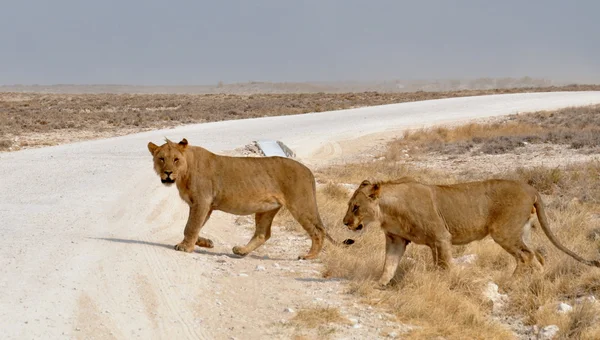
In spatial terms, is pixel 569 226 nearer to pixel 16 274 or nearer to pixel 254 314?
pixel 254 314

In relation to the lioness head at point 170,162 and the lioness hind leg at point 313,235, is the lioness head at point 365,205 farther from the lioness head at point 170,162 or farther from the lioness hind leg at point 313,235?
the lioness head at point 170,162

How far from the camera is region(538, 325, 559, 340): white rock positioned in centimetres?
786

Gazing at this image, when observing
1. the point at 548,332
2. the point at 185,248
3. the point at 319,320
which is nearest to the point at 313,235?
the point at 185,248

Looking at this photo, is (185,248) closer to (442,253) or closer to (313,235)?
(313,235)

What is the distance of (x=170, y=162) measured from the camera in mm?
9930

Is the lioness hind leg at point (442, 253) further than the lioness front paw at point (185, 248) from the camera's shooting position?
No

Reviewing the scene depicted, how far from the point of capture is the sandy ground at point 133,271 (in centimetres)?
723

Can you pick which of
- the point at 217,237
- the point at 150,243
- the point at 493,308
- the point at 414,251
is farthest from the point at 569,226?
the point at 150,243

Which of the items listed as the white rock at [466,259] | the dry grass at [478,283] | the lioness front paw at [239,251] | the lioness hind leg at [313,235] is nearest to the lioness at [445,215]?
the dry grass at [478,283]

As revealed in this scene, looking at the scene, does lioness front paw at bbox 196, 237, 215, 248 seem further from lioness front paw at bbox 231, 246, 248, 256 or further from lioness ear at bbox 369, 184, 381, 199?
lioness ear at bbox 369, 184, 381, 199

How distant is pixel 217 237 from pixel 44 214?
9.48 ft

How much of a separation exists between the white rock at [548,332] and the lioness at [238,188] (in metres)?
3.39

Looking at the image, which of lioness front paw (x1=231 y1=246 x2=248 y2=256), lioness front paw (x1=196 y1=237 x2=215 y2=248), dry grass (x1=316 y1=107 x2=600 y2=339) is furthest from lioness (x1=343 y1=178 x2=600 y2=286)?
lioness front paw (x1=196 y1=237 x2=215 y2=248)

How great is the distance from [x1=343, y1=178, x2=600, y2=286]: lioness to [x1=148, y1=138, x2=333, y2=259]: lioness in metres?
1.58
